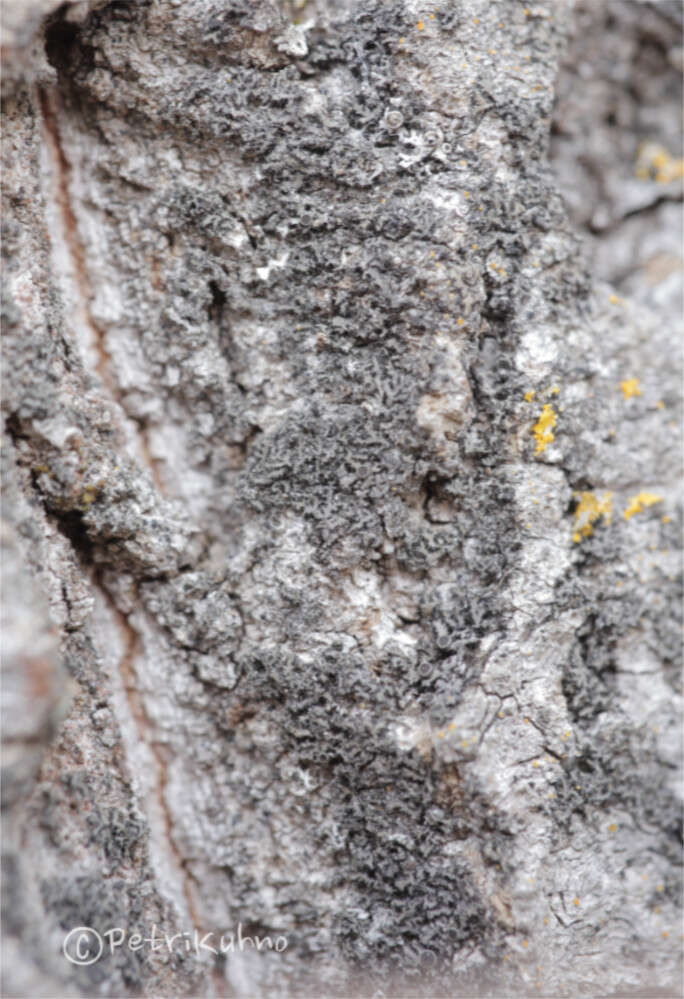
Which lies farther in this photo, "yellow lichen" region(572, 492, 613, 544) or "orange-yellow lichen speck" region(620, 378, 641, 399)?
"orange-yellow lichen speck" region(620, 378, 641, 399)

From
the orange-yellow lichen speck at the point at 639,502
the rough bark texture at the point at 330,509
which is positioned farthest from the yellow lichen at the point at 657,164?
the orange-yellow lichen speck at the point at 639,502

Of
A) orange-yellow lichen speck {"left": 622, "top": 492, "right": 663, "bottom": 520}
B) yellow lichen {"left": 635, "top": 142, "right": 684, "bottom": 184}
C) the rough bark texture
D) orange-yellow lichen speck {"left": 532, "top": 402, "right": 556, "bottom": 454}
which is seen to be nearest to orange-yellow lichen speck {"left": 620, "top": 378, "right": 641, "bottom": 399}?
the rough bark texture

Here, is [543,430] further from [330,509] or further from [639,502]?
[330,509]

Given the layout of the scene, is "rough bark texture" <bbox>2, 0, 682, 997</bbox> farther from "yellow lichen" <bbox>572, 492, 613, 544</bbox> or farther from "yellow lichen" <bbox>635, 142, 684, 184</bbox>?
"yellow lichen" <bbox>635, 142, 684, 184</bbox>

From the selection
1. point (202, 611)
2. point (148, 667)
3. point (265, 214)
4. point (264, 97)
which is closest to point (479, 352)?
point (265, 214)

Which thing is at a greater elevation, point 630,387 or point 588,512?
point 630,387

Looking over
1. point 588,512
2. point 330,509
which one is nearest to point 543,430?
point 588,512

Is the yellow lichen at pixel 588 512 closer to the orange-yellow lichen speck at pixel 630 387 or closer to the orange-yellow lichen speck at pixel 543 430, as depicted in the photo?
the orange-yellow lichen speck at pixel 543 430
